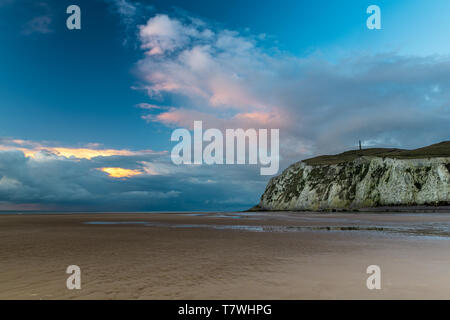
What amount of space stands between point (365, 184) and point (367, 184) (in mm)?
593

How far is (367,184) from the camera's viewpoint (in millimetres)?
87500

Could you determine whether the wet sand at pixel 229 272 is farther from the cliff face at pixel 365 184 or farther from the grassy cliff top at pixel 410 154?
the grassy cliff top at pixel 410 154

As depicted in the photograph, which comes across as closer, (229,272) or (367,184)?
(229,272)

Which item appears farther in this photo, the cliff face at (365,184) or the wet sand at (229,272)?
the cliff face at (365,184)

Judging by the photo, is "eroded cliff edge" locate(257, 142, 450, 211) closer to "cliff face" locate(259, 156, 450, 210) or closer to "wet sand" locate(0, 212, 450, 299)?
"cliff face" locate(259, 156, 450, 210)

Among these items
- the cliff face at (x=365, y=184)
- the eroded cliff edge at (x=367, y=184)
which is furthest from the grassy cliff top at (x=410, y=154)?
the cliff face at (x=365, y=184)

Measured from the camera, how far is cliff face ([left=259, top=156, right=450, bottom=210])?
76000 mm

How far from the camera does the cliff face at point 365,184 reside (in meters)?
76.0

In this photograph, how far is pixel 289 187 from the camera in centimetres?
11769

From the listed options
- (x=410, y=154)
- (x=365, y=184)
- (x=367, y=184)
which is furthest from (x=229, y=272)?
(x=410, y=154)

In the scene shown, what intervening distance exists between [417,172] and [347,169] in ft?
72.6

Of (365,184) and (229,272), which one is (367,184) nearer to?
(365,184)

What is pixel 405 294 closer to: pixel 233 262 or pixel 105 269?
pixel 233 262
